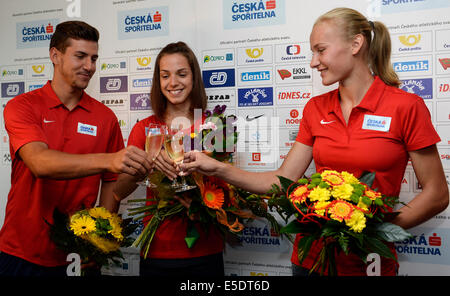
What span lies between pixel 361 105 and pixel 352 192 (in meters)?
0.53

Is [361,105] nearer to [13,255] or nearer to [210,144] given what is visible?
[210,144]

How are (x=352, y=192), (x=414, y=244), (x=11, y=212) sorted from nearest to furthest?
(x=352, y=192) < (x=11, y=212) < (x=414, y=244)

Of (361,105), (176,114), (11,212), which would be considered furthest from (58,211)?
(361,105)

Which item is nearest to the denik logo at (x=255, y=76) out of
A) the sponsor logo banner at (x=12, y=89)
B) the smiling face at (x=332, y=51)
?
the smiling face at (x=332, y=51)

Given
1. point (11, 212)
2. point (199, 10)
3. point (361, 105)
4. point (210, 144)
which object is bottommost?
point (11, 212)

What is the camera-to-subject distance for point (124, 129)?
2.91m

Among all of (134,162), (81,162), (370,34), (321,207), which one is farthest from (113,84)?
(321,207)

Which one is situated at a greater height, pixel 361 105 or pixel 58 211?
pixel 361 105

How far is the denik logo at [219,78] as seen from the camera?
2.61 metres

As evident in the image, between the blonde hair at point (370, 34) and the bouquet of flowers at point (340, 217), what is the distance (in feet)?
→ 2.14

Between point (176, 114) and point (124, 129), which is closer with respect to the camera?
point (176, 114)

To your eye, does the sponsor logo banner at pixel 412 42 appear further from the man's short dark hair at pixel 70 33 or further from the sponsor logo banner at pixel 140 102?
the man's short dark hair at pixel 70 33

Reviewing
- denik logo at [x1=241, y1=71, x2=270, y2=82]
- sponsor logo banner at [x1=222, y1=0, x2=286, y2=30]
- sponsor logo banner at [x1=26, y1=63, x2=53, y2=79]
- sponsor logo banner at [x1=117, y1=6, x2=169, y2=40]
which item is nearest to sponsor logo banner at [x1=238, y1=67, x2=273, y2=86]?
denik logo at [x1=241, y1=71, x2=270, y2=82]

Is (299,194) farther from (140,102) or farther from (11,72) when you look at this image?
(11,72)
